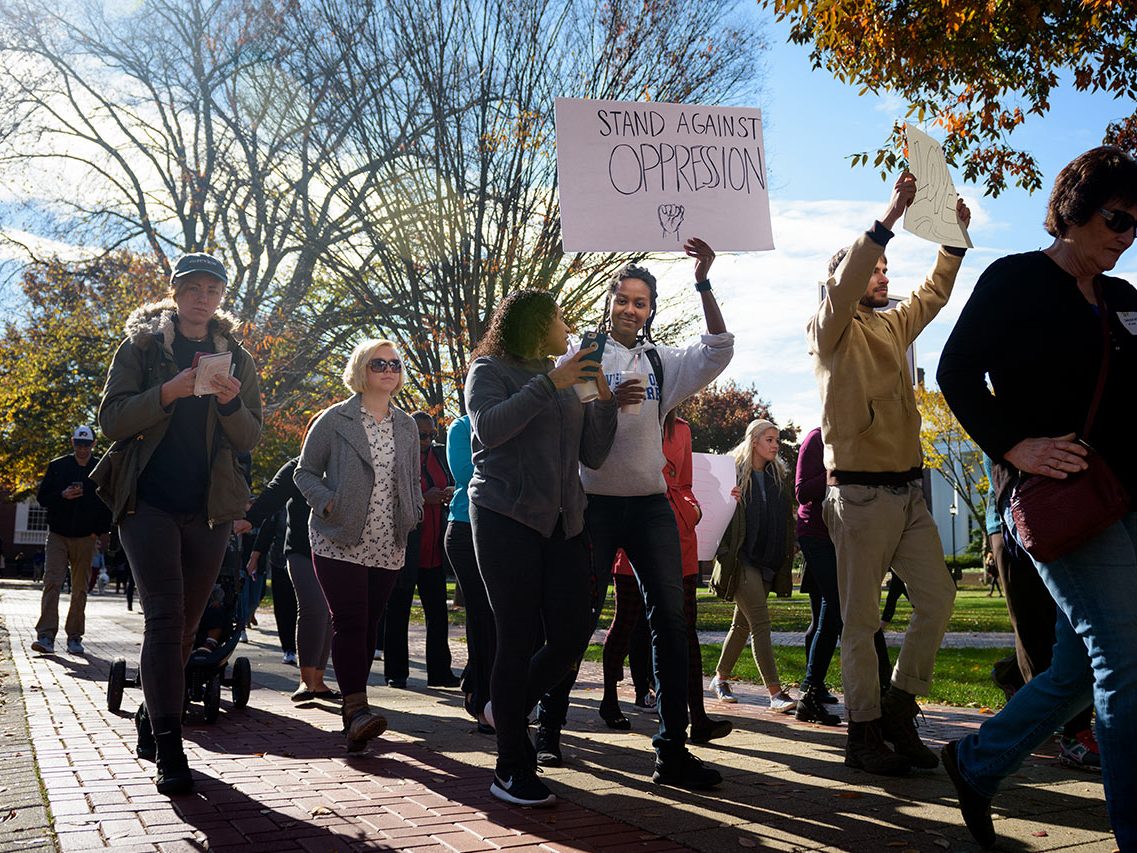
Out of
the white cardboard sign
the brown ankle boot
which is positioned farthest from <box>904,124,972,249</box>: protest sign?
the brown ankle boot

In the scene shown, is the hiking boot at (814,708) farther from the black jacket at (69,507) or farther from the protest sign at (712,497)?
the black jacket at (69,507)

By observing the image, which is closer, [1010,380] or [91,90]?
[1010,380]

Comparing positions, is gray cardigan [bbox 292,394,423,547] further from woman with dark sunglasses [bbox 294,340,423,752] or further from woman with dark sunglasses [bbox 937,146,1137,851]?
woman with dark sunglasses [bbox 937,146,1137,851]

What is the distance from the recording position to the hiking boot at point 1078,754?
533 centimetres

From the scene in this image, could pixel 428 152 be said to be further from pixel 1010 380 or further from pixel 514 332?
pixel 1010 380

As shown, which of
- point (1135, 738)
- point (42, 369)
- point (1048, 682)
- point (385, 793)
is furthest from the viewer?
point (42, 369)

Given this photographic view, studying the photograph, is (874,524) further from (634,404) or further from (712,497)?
(712,497)

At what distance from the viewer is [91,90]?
25.4m

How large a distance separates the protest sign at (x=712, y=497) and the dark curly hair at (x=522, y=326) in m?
2.90

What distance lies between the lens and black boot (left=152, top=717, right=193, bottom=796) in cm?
450

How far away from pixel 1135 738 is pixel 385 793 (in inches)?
114

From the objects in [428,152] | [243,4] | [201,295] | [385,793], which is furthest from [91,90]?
[385,793]

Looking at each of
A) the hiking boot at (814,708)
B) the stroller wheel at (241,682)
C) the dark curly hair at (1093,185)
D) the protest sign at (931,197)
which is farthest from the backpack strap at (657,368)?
the stroller wheel at (241,682)

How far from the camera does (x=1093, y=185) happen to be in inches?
139
